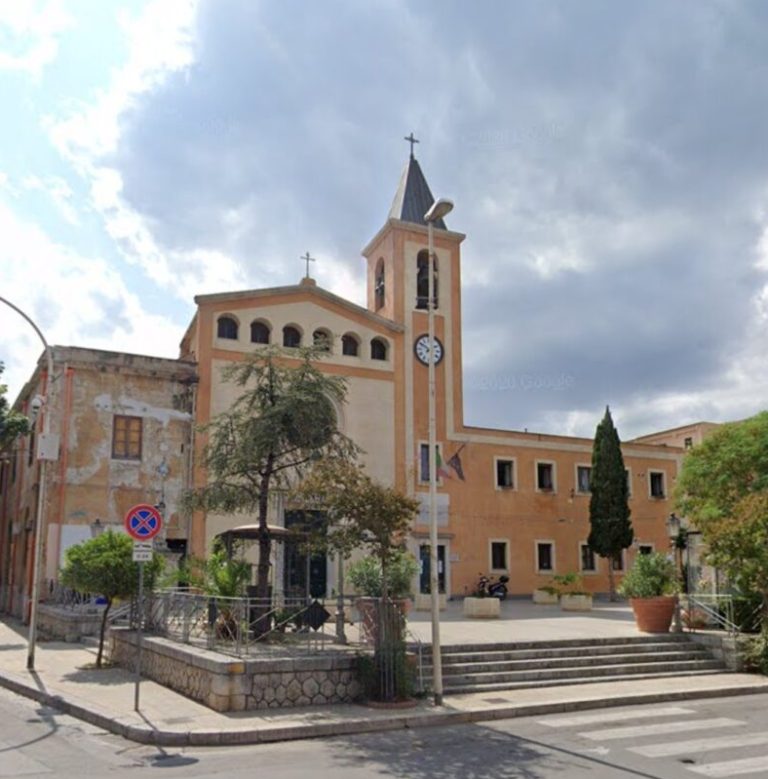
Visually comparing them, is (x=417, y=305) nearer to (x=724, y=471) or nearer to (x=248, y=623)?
(x=724, y=471)

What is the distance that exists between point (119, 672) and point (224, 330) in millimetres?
16042

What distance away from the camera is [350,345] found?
32344 mm

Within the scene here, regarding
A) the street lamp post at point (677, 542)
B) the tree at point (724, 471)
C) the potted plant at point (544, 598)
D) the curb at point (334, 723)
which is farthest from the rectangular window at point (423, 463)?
the curb at point (334, 723)

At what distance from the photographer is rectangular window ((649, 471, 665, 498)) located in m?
38.9

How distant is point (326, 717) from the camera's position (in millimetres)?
11492

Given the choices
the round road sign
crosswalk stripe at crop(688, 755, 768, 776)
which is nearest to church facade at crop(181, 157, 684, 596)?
the round road sign

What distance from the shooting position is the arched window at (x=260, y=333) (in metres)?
30.3

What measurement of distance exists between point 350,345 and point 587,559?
14.3m

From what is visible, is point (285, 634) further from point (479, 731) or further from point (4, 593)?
point (4, 593)

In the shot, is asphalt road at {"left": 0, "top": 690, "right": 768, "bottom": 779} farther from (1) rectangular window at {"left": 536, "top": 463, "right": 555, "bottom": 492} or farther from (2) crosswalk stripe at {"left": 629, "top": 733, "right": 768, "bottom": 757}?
(1) rectangular window at {"left": 536, "top": 463, "right": 555, "bottom": 492}

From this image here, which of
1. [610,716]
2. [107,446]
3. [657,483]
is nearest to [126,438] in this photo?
[107,446]

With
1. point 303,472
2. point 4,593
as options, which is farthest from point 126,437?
point 303,472

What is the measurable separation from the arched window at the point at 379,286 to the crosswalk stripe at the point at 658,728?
24966mm

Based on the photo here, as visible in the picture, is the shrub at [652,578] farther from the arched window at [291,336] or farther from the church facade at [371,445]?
the arched window at [291,336]
